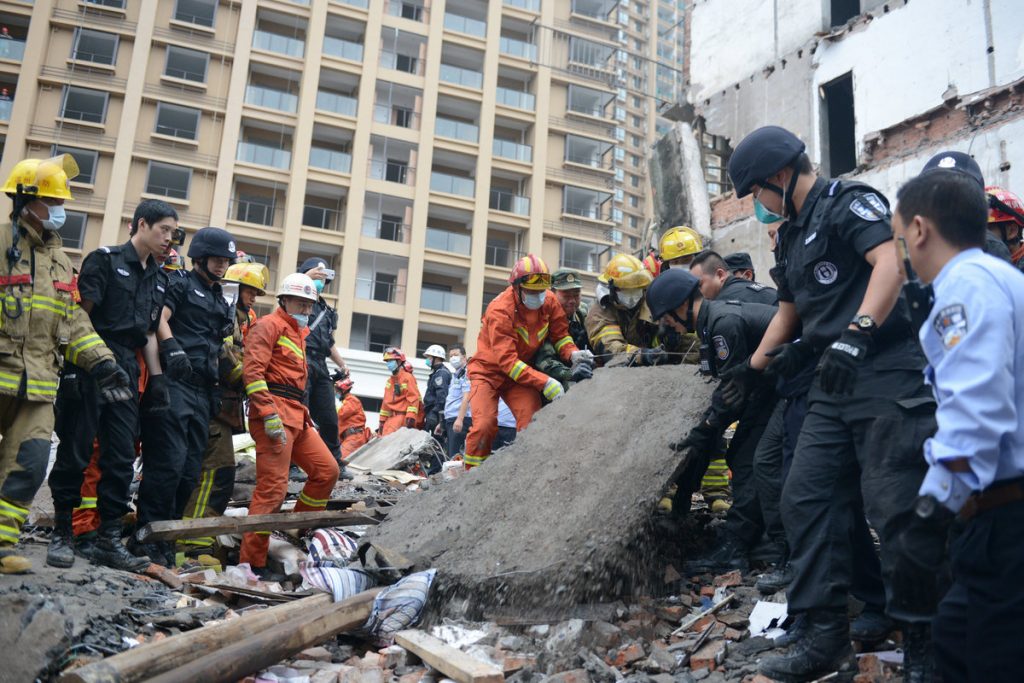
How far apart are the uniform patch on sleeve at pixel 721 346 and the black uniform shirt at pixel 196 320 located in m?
3.38

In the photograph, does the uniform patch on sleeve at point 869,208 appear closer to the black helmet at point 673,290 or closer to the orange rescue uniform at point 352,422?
the black helmet at point 673,290

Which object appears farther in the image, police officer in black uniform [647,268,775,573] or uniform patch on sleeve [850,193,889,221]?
police officer in black uniform [647,268,775,573]

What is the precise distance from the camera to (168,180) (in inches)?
1120

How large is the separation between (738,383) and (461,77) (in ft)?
101

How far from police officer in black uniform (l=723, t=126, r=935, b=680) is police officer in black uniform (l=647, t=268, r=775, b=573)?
0.83 m

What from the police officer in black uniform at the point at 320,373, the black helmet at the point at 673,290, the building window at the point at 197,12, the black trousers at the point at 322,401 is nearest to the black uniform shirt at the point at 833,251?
the black helmet at the point at 673,290

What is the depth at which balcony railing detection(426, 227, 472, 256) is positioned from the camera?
30.5 meters

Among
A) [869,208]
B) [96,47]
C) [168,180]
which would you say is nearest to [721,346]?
[869,208]

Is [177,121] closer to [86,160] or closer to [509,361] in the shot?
[86,160]

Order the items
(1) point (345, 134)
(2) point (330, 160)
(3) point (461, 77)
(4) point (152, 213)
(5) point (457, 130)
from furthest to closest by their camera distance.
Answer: (3) point (461, 77) < (5) point (457, 130) < (1) point (345, 134) < (2) point (330, 160) < (4) point (152, 213)

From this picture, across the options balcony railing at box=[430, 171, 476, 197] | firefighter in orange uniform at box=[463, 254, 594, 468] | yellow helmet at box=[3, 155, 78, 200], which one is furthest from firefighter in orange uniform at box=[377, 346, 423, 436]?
balcony railing at box=[430, 171, 476, 197]

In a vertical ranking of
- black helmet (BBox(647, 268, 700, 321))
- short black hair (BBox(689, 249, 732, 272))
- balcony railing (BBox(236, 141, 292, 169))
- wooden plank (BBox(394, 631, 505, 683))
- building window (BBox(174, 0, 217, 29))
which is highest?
building window (BBox(174, 0, 217, 29))

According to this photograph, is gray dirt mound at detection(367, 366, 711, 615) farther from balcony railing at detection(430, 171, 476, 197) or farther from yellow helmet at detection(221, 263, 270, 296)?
balcony railing at detection(430, 171, 476, 197)

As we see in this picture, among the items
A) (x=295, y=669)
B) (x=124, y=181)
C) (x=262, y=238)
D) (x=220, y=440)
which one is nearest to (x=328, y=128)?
(x=262, y=238)
